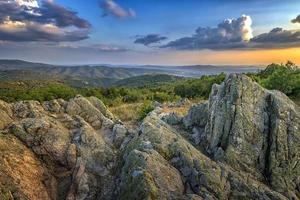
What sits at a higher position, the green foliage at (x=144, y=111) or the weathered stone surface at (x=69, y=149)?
the weathered stone surface at (x=69, y=149)

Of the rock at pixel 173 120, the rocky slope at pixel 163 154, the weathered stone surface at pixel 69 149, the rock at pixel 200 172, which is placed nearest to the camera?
the rocky slope at pixel 163 154

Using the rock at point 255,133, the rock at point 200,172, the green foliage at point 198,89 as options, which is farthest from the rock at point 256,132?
the green foliage at point 198,89

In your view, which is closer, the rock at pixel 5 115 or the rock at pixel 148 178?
the rock at pixel 148 178

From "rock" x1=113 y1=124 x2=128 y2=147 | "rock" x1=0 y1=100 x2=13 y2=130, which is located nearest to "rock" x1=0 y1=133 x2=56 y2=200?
"rock" x1=0 y1=100 x2=13 y2=130

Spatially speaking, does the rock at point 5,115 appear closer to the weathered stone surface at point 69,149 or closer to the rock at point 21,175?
the weathered stone surface at point 69,149

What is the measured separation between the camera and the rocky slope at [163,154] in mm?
21188

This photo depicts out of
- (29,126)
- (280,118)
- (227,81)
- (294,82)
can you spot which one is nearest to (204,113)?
(227,81)

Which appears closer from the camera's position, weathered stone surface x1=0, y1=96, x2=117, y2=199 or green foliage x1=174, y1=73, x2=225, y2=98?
weathered stone surface x1=0, y1=96, x2=117, y2=199

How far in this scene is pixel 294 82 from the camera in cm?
6706

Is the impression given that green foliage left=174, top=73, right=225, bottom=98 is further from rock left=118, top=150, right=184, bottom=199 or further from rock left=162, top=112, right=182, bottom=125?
rock left=118, top=150, right=184, bottom=199

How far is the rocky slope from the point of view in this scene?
2119 centimetres

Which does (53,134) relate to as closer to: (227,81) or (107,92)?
(227,81)

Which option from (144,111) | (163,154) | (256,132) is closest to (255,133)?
(256,132)

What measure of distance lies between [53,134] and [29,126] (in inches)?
71.6
